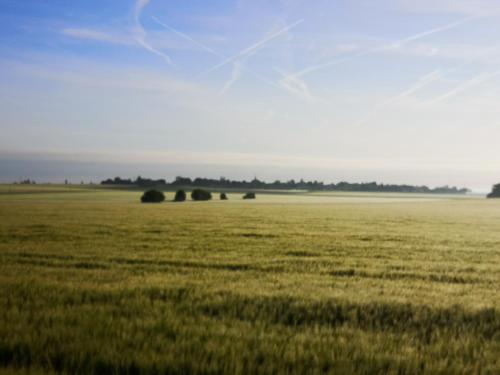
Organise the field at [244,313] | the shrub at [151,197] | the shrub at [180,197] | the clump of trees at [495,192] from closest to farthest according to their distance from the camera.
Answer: the field at [244,313], the shrub at [151,197], the shrub at [180,197], the clump of trees at [495,192]

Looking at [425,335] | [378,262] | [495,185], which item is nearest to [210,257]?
[378,262]

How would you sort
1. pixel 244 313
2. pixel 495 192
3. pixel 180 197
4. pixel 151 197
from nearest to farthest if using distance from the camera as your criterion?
pixel 244 313
pixel 151 197
pixel 180 197
pixel 495 192

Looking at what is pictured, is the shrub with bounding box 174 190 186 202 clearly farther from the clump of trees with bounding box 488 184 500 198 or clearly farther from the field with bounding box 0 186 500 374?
the clump of trees with bounding box 488 184 500 198

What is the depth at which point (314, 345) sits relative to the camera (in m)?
5.83

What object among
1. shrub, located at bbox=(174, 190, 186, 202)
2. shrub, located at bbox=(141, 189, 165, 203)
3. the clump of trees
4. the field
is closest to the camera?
the field

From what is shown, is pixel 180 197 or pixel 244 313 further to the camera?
pixel 180 197

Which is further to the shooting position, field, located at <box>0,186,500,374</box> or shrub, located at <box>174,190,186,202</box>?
shrub, located at <box>174,190,186,202</box>

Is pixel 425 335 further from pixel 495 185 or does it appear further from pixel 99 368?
pixel 495 185

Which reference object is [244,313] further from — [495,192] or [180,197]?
[495,192]

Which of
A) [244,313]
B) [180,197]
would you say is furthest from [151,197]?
[244,313]

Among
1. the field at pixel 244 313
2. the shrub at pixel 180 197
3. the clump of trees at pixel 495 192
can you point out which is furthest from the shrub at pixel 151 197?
the clump of trees at pixel 495 192

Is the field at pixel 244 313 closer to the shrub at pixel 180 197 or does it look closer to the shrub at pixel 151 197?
the shrub at pixel 151 197

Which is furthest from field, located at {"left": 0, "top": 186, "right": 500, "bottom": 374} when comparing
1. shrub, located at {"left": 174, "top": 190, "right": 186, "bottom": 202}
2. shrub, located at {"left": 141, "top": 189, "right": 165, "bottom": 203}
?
shrub, located at {"left": 174, "top": 190, "right": 186, "bottom": 202}

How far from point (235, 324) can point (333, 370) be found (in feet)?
6.72
